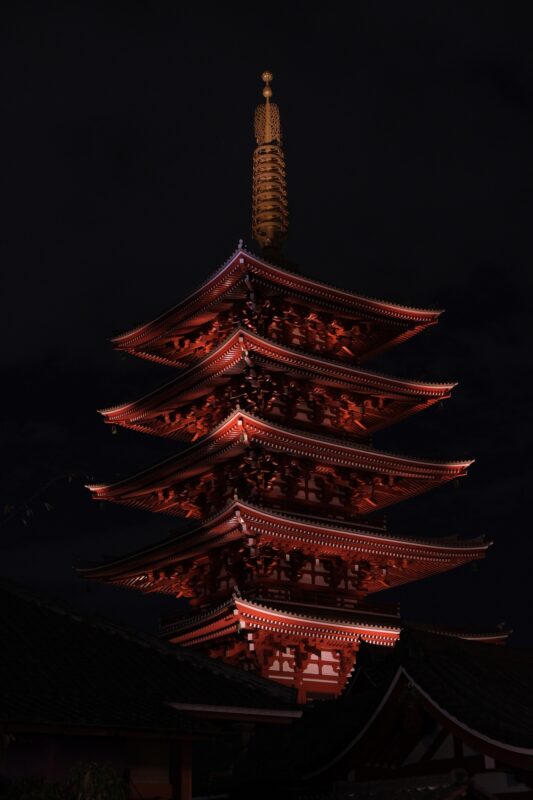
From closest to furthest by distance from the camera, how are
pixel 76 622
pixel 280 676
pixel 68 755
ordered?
pixel 68 755 < pixel 76 622 < pixel 280 676

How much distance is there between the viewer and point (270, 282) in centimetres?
4084

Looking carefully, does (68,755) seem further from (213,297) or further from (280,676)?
(213,297)

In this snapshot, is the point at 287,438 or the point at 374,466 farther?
the point at 374,466

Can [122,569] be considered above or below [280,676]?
above

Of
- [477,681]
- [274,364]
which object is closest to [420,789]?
[477,681]

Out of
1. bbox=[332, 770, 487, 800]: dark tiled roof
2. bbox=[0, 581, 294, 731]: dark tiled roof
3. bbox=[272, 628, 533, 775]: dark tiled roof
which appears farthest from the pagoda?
bbox=[332, 770, 487, 800]: dark tiled roof

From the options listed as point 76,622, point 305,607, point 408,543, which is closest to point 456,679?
point 76,622

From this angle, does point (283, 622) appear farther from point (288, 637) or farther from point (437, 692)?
point (437, 692)

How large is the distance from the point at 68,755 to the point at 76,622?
3467mm

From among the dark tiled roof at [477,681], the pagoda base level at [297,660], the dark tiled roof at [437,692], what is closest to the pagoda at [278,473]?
the pagoda base level at [297,660]

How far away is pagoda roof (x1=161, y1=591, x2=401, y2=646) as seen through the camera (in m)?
34.6

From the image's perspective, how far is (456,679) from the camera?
15.4 metres

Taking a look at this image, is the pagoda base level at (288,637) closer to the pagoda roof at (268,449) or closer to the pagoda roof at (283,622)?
the pagoda roof at (283,622)

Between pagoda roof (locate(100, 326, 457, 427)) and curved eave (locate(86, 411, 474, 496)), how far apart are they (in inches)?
111
